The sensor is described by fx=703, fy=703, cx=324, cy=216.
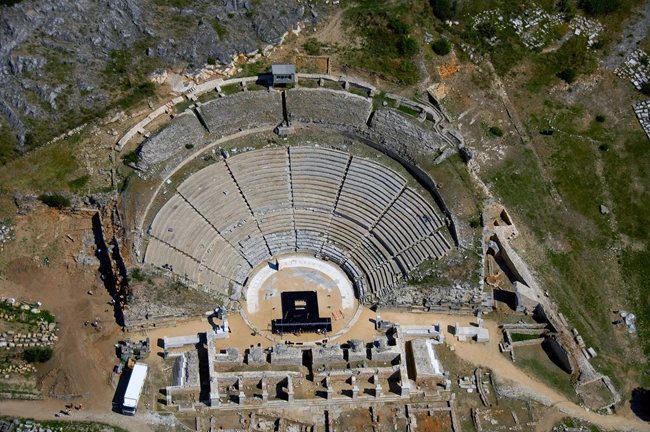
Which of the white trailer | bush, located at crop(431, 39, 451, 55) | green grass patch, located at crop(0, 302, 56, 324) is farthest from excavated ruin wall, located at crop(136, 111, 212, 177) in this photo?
bush, located at crop(431, 39, 451, 55)

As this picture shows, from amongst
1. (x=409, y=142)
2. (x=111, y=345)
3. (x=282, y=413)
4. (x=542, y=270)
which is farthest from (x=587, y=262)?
(x=111, y=345)

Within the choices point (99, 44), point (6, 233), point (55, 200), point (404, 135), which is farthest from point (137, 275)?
point (404, 135)

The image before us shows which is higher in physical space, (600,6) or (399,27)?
(600,6)

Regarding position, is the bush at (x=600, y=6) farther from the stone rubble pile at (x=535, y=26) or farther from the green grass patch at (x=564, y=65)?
the green grass patch at (x=564, y=65)

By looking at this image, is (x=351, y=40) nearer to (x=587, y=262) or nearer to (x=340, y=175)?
(x=340, y=175)

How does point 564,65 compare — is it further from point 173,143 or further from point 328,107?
point 173,143

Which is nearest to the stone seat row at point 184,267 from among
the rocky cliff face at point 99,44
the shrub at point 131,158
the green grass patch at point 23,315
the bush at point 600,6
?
the shrub at point 131,158
